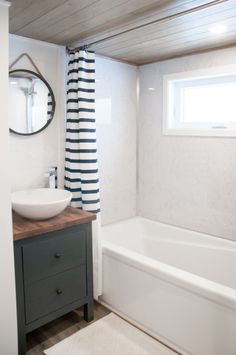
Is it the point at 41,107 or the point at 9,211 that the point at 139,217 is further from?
the point at 9,211

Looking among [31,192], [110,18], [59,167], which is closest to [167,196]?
[59,167]

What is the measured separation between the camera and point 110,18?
2.02 metres

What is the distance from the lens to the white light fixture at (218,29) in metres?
2.16

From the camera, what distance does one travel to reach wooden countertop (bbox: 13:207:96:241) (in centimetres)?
192

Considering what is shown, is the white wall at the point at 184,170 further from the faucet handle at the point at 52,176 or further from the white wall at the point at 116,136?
the faucet handle at the point at 52,176

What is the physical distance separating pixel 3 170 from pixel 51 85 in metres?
1.19

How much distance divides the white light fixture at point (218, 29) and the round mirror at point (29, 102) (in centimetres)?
134

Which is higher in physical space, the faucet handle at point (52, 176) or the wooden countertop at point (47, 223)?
the faucet handle at point (52, 176)

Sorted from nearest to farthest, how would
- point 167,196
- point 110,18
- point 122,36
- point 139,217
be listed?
point 110,18 → point 122,36 → point 167,196 → point 139,217

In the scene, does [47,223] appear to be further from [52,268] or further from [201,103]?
[201,103]

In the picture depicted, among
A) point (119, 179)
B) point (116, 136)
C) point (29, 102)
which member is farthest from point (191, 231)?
point (29, 102)

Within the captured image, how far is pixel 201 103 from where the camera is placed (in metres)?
2.98

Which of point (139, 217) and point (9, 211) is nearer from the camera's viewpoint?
point (9, 211)

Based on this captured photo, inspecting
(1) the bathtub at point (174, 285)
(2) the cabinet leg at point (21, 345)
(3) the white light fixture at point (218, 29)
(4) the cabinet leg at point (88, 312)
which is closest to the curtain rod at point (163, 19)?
(3) the white light fixture at point (218, 29)
